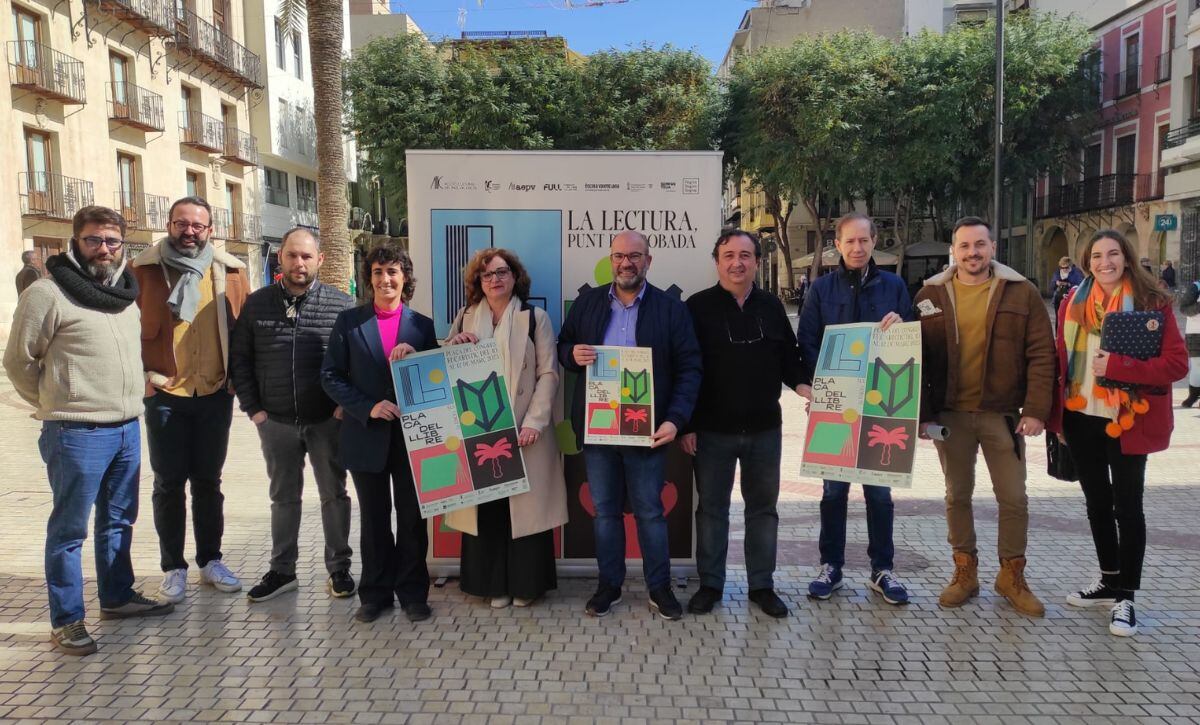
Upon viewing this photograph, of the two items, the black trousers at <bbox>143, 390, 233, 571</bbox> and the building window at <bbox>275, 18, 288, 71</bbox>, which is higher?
the building window at <bbox>275, 18, 288, 71</bbox>

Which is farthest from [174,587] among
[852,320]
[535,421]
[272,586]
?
[852,320]

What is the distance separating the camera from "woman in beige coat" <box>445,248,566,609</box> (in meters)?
4.36

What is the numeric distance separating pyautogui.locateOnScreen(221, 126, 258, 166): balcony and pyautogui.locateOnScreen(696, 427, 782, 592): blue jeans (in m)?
29.9

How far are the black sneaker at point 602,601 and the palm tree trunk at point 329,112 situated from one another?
9.04 meters

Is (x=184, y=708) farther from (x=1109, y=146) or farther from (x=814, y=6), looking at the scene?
(x=814, y=6)

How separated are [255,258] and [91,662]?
1217 inches

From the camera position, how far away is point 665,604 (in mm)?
4348

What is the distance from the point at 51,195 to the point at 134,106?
192 inches

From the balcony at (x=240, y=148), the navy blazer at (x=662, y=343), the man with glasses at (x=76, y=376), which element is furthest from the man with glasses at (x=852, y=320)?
the balcony at (x=240, y=148)

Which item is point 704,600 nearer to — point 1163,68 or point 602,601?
point 602,601

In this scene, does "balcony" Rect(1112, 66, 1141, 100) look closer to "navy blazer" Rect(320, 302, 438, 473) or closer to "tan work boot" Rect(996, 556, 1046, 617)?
"tan work boot" Rect(996, 556, 1046, 617)

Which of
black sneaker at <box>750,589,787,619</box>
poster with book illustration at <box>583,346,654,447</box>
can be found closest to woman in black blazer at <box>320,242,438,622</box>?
poster with book illustration at <box>583,346,654,447</box>

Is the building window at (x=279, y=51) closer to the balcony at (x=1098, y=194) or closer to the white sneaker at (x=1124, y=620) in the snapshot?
the balcony at (x=1098, y=194)

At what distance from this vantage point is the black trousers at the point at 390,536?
4.36 m
